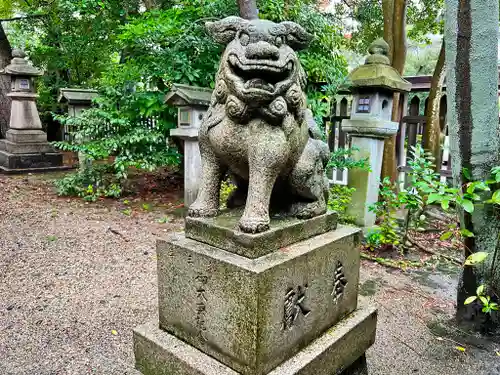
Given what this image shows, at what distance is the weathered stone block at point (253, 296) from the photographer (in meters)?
1.89

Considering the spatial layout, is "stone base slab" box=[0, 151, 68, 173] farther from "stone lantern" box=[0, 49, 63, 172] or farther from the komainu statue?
the komainu statue

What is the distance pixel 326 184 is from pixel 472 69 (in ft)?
4.60

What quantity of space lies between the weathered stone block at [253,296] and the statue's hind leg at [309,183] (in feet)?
0.57

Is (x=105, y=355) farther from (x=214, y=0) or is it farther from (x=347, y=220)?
(x=214, y=0)

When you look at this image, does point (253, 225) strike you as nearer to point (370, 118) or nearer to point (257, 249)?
point (257, 249)

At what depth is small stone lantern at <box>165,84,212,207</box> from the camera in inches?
236

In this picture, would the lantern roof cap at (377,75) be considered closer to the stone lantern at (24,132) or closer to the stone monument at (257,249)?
the stone monument at (257,249)

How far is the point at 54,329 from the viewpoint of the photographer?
314cm

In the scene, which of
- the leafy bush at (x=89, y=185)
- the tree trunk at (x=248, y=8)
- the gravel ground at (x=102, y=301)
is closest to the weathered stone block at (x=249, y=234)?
the gravel ground at (x=102, y=301)

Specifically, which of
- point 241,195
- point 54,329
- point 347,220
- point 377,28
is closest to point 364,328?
point 241,195

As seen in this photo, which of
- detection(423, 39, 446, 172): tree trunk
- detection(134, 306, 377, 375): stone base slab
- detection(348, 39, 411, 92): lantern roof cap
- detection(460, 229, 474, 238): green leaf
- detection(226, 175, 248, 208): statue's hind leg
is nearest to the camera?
detection(134, 306, 377, 375): stone base slab

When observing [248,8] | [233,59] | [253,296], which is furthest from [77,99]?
[253,296]

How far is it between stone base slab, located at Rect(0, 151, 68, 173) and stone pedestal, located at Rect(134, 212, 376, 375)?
8.41 metres

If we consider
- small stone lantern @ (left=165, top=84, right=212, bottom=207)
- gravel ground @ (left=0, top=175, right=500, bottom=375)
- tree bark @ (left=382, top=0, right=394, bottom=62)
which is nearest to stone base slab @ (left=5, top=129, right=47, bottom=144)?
gravel ground @ (left=0, top=175, right=500, bottom=375)
